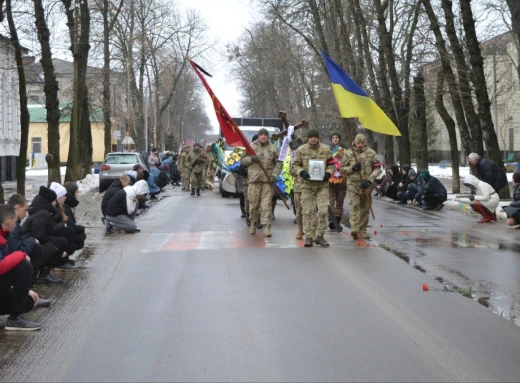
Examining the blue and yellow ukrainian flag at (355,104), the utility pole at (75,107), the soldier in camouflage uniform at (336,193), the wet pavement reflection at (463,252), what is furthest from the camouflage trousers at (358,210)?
the utility pole at (75,107)

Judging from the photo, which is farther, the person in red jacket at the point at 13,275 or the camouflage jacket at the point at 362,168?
the camouflage jacket at the point at 362,168

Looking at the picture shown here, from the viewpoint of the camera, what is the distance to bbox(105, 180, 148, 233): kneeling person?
15664 mm

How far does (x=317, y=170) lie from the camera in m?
13.1

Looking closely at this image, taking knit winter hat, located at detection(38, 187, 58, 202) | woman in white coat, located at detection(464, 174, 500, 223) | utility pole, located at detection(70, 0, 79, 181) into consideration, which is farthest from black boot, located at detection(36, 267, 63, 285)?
utility pole, located at detection(70, 0, 79, 181)

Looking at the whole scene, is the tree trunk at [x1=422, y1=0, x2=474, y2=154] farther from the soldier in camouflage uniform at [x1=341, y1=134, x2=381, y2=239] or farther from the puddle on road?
the soldier in camouflage uniform at [x1=341, y1=134, x2=381, y2=239]

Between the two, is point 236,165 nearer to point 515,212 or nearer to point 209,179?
point 515,212

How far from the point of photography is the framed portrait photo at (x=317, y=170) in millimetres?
13109

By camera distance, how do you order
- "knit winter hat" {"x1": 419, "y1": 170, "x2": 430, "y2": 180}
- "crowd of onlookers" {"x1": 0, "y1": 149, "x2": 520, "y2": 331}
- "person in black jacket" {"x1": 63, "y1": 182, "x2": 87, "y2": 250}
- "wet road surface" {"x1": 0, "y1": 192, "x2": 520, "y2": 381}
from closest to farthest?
"wet road surface" {"x1": 0, "y1": 192, "x2": 520, "y2": 381}, "crowd of onlookers" {"x1": 0, "y1": 149, "x2": 520, "y2": 331}, "person in black jacket" {"x1": 63, "y1": 182, "x2": 87, "y2": 250}, "knit winter hat" {"x1": 419, "y1": 170, "x2": 430, "y2": 180}

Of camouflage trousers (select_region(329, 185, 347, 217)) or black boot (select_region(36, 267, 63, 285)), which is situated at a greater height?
camouflage trousers (select_region(329, 185, 347, 217))

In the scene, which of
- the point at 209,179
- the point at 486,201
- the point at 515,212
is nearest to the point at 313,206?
the point at 515,212

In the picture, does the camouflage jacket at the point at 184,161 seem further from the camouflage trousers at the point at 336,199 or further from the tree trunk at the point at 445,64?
the camouflage trousers at the point at 336,199

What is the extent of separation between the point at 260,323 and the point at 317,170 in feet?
19.1

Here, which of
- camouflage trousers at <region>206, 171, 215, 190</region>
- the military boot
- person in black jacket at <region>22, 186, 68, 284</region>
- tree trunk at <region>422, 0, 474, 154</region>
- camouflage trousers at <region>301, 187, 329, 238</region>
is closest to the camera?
person in black jacket at <region>22, 186, 68, 284</region>

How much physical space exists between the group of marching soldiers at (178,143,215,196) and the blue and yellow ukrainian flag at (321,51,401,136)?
592 inches
